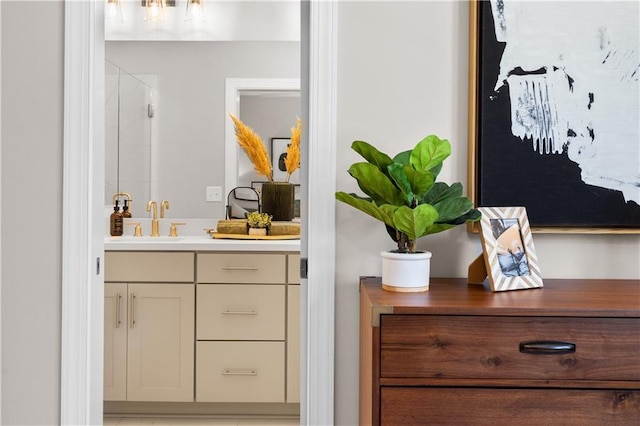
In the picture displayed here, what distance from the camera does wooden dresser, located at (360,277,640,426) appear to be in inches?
49.5

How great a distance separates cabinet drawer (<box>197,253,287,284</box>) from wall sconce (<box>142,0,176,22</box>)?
4.47 feet

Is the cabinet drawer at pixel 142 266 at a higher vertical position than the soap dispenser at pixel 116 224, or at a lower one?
lower

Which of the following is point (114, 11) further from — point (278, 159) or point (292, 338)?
Result: point (292, 338)

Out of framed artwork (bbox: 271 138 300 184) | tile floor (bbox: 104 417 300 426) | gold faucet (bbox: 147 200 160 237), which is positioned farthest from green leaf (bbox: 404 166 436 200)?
gold faucet (bbox: 147 200 160 237)

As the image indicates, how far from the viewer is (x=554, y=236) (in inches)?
67.7

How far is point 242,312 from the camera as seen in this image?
9.61 feet

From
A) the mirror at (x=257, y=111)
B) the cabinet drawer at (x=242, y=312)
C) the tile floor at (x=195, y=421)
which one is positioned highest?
the mirror at (x=257, y=111)

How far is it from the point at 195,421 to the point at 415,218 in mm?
2105

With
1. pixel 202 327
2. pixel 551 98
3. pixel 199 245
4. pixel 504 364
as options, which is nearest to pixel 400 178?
pixel 504 364

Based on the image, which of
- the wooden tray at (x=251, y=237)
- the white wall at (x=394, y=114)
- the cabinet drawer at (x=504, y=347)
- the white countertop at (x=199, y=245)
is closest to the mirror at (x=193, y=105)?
the wooden tray at (x=251, y=237)

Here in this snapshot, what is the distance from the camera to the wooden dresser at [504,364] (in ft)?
4.13

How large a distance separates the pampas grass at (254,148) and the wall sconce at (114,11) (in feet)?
2.76

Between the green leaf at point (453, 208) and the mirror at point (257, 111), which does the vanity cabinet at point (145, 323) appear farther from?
the green leaf at point (453, 208)

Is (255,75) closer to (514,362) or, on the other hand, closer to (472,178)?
(472,178)
